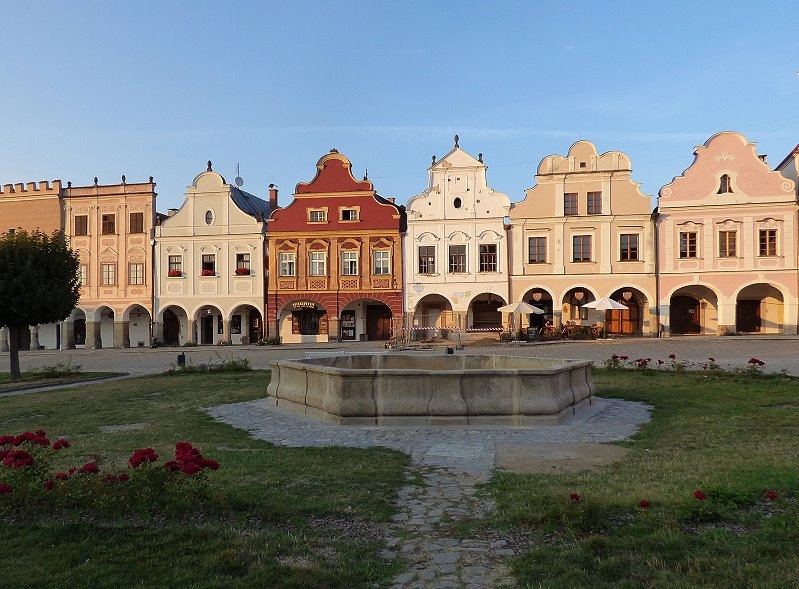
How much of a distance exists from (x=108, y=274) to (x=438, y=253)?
883 inches

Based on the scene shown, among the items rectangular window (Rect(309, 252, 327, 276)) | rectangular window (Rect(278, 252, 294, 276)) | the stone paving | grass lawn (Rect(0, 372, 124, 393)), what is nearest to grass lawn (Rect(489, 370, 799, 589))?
the stone paving

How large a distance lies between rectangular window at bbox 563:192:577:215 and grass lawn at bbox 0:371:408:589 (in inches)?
1275

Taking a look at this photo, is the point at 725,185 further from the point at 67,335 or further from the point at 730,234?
the point at 67,335

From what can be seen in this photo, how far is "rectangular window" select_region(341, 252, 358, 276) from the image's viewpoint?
4109 centimetres

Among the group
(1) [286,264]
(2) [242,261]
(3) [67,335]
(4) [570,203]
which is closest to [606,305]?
(4) [570,203]

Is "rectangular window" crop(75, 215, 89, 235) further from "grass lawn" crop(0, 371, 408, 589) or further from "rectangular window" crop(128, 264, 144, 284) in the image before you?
"grass lawn" crop(0, 371, 408, 589)

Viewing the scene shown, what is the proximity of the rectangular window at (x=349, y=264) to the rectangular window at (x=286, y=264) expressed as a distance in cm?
335

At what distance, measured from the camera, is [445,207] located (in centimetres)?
3972

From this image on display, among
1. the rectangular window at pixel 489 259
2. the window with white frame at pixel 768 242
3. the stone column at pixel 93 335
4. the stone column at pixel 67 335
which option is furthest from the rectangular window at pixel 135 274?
the window with white frame at pixel 768 242

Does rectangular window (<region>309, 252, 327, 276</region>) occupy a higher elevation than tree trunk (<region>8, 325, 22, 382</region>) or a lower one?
higher

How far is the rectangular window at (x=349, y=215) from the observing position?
135ft

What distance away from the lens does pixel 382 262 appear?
4078 centimetres

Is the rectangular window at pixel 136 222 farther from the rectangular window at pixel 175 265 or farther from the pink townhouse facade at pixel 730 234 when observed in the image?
the pink townhouse facade at pixel 730 234

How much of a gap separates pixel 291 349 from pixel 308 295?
19.6ft
